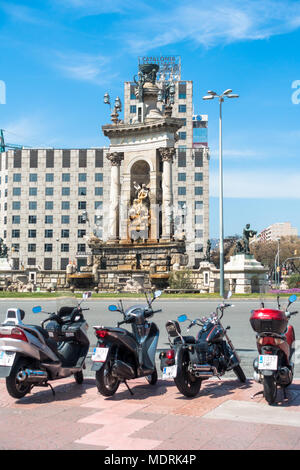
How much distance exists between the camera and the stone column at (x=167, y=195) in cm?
3884

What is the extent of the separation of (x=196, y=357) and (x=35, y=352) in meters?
2.07

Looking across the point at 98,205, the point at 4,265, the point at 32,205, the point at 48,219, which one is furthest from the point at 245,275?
the point at 32,205

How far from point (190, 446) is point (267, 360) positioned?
1.81 m

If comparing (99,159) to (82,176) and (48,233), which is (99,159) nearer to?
(82,176)

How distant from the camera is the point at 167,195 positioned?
39375mm

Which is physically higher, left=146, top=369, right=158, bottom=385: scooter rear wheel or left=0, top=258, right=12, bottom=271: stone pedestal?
left=0, top=258, right=12, bottom=271: stone pedestal

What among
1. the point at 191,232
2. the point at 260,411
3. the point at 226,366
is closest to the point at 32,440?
the point at 260,411

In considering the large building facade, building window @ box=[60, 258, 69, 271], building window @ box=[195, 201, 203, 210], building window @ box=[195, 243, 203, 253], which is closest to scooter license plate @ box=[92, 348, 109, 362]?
building window @ box=[195, 243, 203, 253]

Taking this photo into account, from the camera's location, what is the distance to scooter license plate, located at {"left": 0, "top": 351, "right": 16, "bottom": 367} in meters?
6.46

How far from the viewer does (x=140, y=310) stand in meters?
7.48

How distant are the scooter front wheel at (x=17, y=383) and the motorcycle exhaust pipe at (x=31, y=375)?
0.18ft

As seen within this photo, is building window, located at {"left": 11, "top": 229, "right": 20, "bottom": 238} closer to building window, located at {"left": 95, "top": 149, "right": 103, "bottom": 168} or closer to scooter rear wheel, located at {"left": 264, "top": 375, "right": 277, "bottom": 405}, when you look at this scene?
building window, located at {"left": 95, "top": 149, "right": 103, "bottom": 168}

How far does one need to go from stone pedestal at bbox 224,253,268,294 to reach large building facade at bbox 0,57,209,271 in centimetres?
3888
